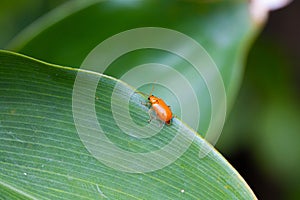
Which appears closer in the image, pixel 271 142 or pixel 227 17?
pixel 227 17

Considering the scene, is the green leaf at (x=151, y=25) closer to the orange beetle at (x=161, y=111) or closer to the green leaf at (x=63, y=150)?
the orange beetle at (x=161, y=111)

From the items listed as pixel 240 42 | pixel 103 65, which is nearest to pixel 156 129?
pixel 103 65

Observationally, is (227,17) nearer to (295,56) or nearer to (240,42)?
(240,42)

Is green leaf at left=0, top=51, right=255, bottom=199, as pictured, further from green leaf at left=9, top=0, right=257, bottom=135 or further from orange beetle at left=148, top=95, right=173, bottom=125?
green leaf at left=9, top=0, right=257, bottom=135

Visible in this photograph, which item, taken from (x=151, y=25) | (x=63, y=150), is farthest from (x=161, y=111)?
(x=151, y=25)

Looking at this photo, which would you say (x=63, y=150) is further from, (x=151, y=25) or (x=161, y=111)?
(x=151, y=25)

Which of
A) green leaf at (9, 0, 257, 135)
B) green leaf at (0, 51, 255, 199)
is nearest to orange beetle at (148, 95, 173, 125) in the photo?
green leaf at (0, 51, 255, 199)

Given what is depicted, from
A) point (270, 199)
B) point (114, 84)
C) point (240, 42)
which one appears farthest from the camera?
point (270, 199)
